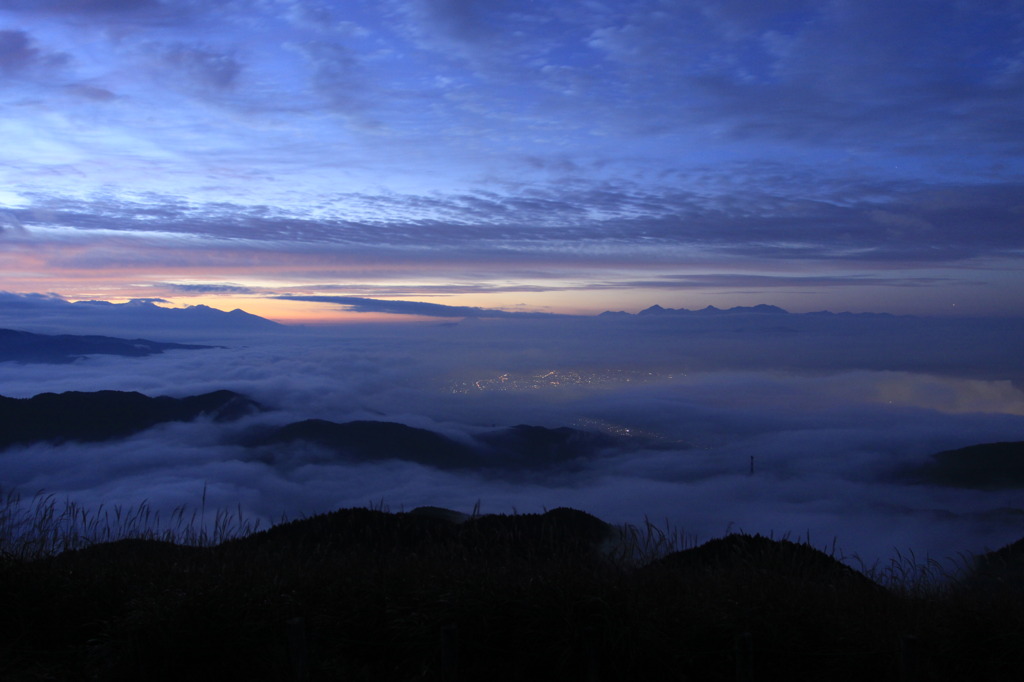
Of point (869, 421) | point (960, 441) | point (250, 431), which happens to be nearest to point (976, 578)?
point (960, 441)

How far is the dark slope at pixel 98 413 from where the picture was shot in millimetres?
135375

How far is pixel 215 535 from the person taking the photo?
7641 millimetres

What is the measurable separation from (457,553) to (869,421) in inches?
6362

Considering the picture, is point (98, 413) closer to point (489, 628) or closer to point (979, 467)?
point (979, 467)

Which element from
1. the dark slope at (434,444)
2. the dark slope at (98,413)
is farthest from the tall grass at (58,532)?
the dark slope at (98,413)

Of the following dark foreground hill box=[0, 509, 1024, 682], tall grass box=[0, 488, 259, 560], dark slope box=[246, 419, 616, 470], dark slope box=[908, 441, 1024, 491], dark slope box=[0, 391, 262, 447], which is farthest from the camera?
dark slope box=[0, 391, 262, 447]

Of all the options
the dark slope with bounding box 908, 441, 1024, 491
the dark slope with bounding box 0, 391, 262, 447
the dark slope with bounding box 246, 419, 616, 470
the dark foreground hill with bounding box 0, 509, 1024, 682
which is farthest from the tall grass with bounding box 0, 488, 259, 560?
the dark slope with bounding box 0, 391, 262, 447

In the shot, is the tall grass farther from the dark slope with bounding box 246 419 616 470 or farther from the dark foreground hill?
the dark slope with bounding box 246 419 616 470

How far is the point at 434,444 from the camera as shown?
12838 centimetres

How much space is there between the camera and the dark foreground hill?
4609mm

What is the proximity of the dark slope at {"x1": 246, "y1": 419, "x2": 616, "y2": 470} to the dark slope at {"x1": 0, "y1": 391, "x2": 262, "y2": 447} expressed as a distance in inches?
1040

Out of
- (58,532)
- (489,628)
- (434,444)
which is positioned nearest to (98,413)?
(434,444)

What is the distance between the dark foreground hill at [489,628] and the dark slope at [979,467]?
9413 centimetres

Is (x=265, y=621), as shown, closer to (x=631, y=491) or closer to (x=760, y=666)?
(x=760, y=666)
